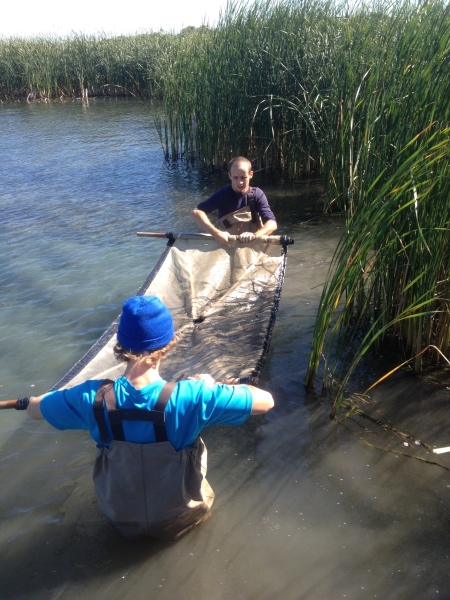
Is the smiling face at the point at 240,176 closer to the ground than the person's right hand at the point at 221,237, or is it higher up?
higher up

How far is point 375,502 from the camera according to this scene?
10.2 feet

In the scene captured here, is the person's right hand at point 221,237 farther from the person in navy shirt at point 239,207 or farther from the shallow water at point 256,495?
the shallow water at point 256,495

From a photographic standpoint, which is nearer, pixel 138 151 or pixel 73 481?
pixel 73 481

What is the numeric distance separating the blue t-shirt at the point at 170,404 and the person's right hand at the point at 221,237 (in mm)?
3044

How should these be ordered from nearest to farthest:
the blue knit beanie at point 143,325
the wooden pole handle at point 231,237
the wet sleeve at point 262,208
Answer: the blue knit beanie at point 143,325 → the wooden pole handle at point 231,237 → the wet sleeve at point 262,208

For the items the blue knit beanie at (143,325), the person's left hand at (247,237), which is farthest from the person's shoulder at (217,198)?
the blue knit beanie at (143,325)

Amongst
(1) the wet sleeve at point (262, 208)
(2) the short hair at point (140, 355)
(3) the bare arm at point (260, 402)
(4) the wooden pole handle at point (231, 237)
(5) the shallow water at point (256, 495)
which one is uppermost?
(2) the short hair at point (140, 355)

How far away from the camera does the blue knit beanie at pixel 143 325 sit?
2283 mm

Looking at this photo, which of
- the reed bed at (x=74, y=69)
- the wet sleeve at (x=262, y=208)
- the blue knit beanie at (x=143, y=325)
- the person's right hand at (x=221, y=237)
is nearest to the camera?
the blue knit beanie at (x=143, y=325)

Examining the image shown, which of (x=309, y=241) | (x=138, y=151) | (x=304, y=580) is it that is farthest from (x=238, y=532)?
(x=138, y=151)

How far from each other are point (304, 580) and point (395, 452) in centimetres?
110

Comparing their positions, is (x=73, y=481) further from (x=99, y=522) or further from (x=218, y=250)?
(x=218, y=250)

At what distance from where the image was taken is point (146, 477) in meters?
2.56

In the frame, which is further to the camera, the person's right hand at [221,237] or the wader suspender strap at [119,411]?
the person's right hand at [221,237]
